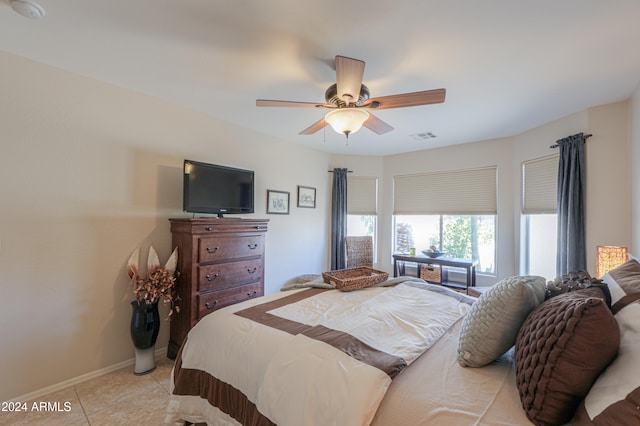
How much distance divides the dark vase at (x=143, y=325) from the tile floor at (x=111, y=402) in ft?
0.95

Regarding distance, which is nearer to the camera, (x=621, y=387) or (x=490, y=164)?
(x=621, y=387)

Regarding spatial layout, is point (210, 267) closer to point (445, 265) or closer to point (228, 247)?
point (228, 247)

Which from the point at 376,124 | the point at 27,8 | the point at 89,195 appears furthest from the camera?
the point at 376,124

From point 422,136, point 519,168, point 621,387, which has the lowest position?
point 621,387

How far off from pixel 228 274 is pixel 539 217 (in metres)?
4.01

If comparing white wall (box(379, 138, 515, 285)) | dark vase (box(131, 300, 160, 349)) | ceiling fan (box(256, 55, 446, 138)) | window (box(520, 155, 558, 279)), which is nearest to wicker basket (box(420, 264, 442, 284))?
white wall (box(379, 138, 515, 285))

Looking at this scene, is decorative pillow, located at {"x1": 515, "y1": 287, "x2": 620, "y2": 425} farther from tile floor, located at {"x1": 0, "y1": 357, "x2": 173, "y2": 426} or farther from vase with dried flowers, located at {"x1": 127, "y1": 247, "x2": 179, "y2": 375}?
vase with dried flowers, located at {"x1": 127, "y1": 247, "x2": 179, "y2": 375}

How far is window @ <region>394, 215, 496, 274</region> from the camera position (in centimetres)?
409

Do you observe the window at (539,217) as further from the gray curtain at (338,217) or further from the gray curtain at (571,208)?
the gray curtain at (338,217)

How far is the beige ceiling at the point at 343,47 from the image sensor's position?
153 centimetres

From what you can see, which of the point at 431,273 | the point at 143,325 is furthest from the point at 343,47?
the point at 431,273

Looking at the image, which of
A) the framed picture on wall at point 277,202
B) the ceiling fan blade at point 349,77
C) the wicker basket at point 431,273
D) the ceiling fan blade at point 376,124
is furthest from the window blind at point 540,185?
the framed picture on wall at point 277,202

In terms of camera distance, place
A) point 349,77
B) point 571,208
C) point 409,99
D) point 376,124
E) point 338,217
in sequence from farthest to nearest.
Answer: point 338,217 → point 571,208 → point 376,124 → point 409,99 → point 349,77

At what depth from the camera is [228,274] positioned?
275cm
